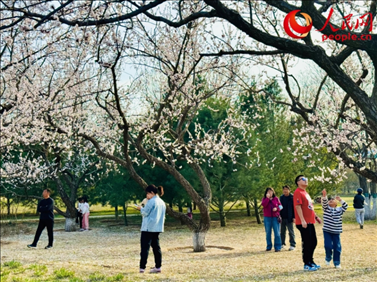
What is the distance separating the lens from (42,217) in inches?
469

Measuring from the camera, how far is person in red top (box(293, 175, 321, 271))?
26.2 ft

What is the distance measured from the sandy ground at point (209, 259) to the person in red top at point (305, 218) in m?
0.30

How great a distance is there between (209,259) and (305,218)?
302 cm

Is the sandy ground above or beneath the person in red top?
beneath

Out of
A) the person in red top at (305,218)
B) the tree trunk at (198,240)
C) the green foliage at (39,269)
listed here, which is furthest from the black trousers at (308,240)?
the green foliage at (39,269)

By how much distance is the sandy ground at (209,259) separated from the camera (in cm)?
786

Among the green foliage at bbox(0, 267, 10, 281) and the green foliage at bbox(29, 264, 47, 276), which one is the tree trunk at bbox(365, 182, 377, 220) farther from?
the green foliage at bbox(0, 267, 10, 281)

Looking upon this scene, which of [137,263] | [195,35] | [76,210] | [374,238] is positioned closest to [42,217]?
[137,263]

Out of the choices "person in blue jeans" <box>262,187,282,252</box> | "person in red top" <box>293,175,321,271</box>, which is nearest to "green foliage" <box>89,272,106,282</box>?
"person in red top" <box>293,175,321,271</box>

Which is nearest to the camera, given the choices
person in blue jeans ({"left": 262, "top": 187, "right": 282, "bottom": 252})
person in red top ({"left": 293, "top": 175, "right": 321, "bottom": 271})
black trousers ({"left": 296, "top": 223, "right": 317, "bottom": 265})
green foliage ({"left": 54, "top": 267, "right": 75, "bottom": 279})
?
green foliage ({"left": 54, "top": 267, "right": 75, "bottom": 279})

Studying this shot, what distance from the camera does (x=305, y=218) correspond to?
8.06 metres

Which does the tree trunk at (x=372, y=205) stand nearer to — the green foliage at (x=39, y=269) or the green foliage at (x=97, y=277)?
the green foliage at (x=97, y=277)

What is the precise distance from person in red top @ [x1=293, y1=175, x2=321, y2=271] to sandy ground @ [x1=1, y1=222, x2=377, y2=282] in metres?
0.30

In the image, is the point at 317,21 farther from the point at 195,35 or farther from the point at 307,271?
the point at 195,35
